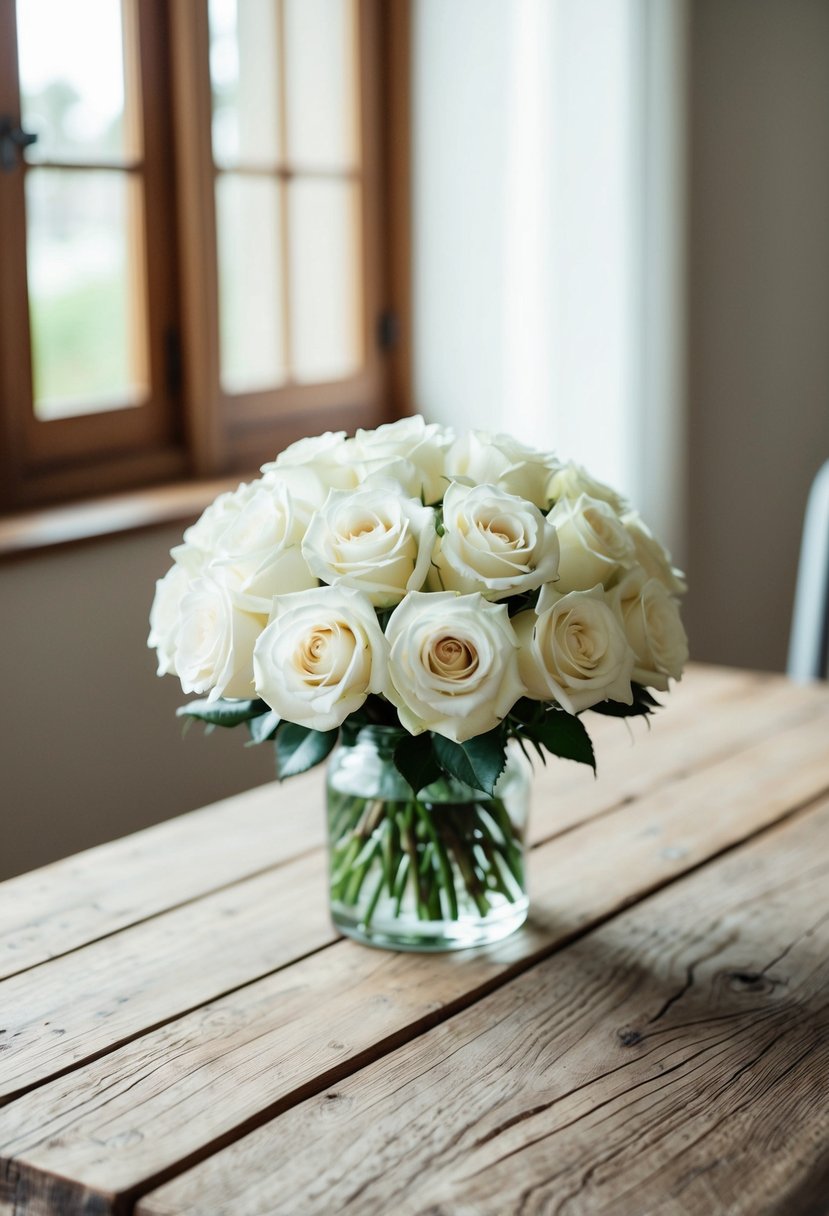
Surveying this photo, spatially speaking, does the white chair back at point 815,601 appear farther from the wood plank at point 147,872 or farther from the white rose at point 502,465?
the white rose at point 502,465

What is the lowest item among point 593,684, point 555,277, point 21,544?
point 21,544

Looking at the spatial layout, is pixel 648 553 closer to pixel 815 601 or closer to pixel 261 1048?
pixel 261 1048

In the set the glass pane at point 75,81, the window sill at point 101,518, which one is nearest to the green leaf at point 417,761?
the window sill at point 101,518

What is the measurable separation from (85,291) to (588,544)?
158 centimetres

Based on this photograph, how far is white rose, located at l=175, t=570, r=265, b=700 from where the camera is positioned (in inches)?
39.7

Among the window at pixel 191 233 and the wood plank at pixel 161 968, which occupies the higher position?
the window at pixel 191 233

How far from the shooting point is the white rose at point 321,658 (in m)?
0.95

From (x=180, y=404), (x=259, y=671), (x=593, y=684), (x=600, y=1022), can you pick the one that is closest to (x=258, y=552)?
(x=259, y=671)

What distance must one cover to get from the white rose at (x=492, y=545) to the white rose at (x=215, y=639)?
139 mm

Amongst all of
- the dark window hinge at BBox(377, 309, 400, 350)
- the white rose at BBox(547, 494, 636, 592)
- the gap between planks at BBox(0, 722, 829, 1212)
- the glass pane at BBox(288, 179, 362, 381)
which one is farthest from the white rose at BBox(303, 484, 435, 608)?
the dark window hinge at BBox(377, 309, 400, 350)

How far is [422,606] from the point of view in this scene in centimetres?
95

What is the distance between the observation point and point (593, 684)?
3.20 ft

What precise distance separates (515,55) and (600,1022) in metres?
2.19

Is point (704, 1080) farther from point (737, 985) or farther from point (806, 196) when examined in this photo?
point (806, 196)
